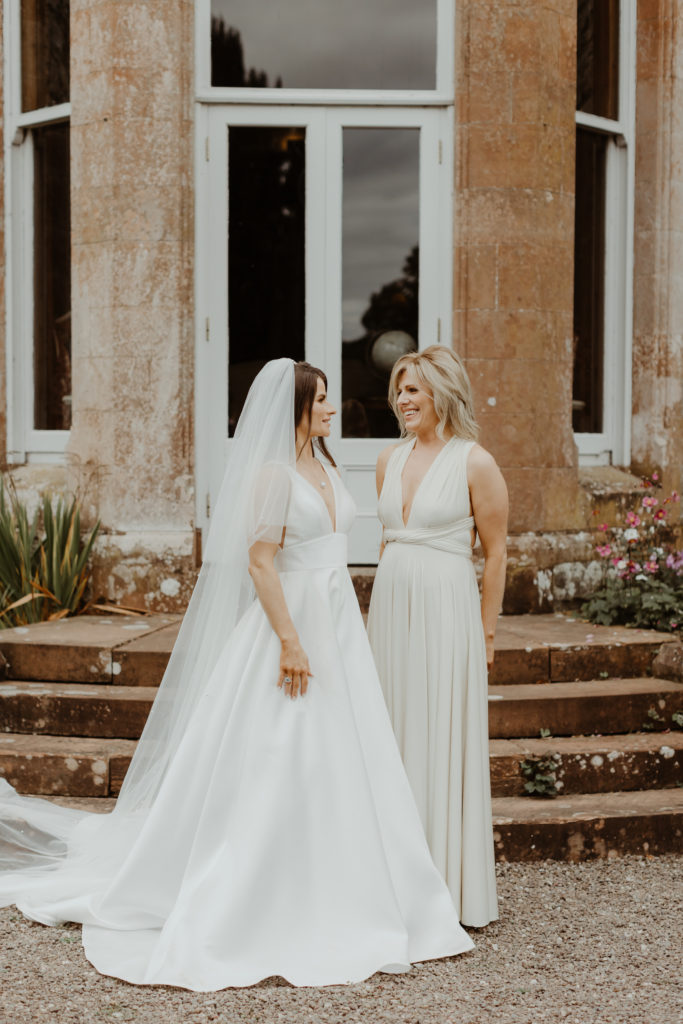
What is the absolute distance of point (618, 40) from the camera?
7598 mm

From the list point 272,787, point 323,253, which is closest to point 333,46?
point 323,253

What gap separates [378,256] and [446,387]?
3209 mm

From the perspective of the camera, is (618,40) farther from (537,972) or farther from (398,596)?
(537,972)

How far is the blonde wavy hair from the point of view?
3.96 m

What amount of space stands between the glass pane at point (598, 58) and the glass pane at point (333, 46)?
1102mm

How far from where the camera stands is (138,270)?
6676 mm

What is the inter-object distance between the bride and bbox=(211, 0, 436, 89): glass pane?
3.61m

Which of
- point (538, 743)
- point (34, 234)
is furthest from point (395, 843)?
point (34, 234)

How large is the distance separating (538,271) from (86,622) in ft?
10.5

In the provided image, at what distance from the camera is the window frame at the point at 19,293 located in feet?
24.7

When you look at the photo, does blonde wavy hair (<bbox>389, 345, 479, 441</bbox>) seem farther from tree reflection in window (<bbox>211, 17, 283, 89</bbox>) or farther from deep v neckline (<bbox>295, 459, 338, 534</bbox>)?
tree reflection in window (<bbox>211, 17, 283, 89</bbox>)

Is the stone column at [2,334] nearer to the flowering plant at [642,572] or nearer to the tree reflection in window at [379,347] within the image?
the tree reflection in window at [379,347]

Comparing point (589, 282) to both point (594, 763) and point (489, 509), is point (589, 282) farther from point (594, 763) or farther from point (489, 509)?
point (489, 509)

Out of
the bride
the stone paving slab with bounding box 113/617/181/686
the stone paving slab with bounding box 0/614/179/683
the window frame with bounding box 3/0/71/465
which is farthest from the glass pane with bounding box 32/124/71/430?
the bride
